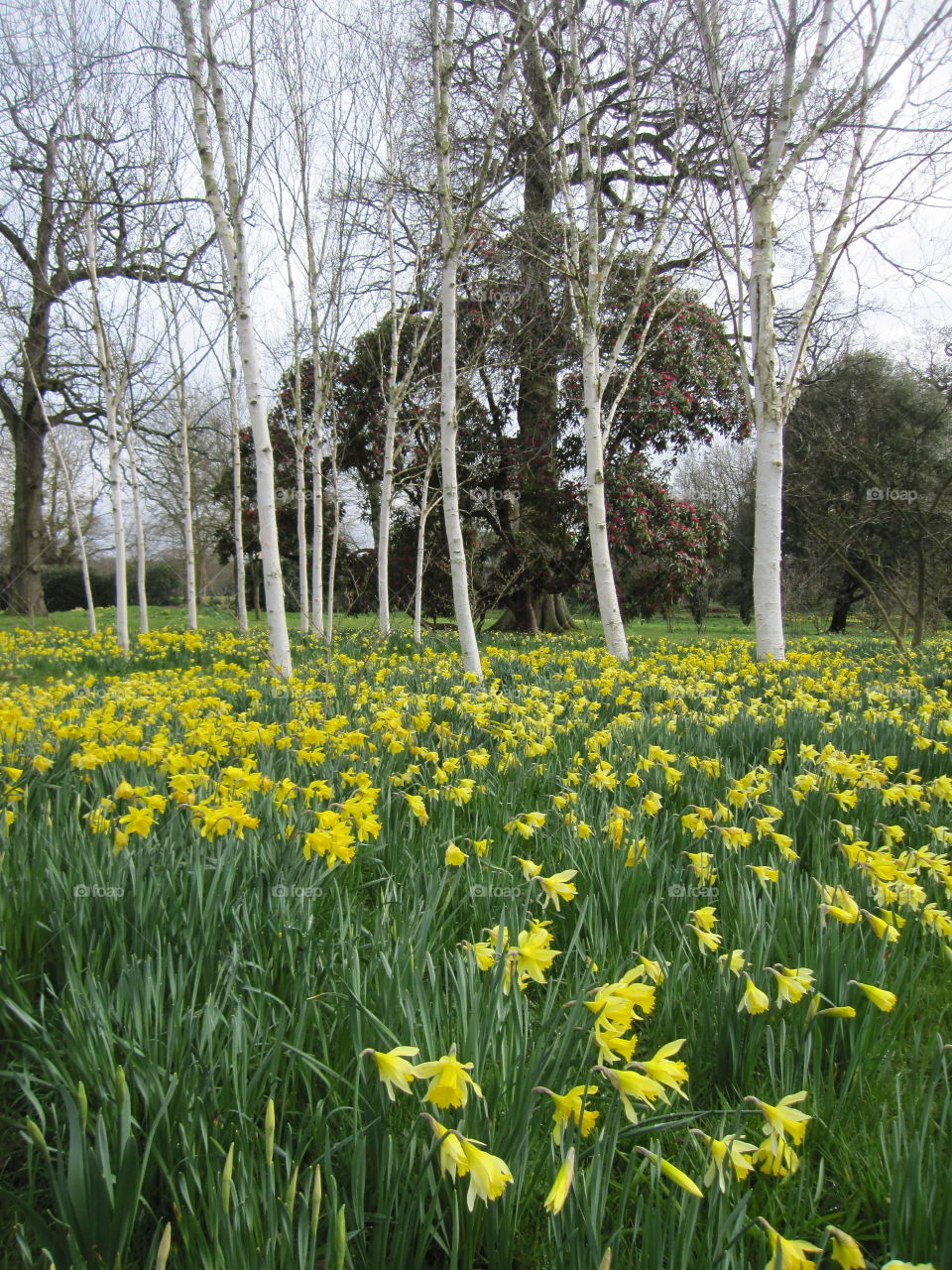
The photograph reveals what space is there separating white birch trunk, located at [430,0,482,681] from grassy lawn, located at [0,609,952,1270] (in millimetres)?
3499

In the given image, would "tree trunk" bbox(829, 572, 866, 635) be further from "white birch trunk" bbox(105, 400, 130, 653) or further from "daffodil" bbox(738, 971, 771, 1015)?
"daffodil" bbox(738, 971, 771, 1015)

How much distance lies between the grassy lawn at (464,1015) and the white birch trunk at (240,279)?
353 cm

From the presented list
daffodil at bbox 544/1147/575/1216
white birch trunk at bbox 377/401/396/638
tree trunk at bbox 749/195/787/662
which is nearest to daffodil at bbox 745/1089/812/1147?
daffodil at bbox 544/1147/575/1216

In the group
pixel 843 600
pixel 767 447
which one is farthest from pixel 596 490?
pixel 843 600

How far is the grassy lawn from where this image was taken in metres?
1.10

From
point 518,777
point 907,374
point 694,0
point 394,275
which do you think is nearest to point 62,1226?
point 518,777

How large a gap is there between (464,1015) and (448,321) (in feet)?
21.6

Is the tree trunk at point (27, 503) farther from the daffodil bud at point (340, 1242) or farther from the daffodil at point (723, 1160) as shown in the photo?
the daffodil at point (723, 1160)

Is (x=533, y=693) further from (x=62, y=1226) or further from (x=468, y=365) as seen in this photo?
(x=468, y=365)

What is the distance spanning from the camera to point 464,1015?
1420 millimetres

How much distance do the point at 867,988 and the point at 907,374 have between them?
87.5 ft

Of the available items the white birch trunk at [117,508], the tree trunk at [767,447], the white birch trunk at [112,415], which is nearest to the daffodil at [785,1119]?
the tree trunk at [767,447]

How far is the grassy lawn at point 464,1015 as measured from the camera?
1.10 meters

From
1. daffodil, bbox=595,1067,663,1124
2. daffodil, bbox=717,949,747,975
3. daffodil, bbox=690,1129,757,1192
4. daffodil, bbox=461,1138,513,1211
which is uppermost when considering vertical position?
daffodil, bbox=595,1067,663,1124
